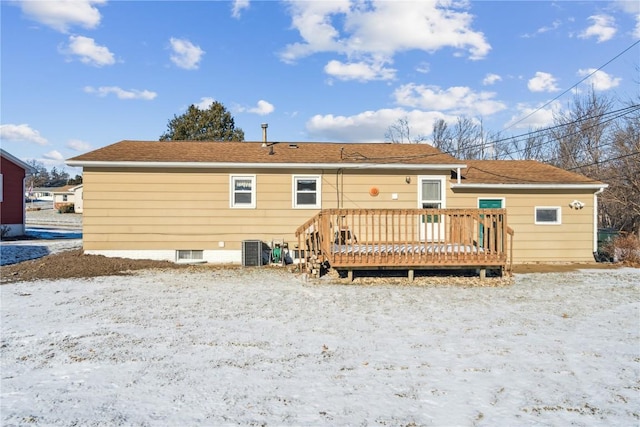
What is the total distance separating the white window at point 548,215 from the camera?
40.4ft

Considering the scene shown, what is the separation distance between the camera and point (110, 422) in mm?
2994

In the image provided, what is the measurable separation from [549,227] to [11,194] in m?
23.3

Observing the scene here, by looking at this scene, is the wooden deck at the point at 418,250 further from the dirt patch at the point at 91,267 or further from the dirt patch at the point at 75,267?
the dirt patch at the point at 75,267

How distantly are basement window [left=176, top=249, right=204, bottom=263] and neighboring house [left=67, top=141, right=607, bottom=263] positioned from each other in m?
0.03

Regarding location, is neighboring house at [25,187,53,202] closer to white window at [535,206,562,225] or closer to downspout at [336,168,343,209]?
downspout at [336,168,343,209]

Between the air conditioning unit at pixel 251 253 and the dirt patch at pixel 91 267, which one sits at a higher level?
the air conditioning unit at pixel 251 253

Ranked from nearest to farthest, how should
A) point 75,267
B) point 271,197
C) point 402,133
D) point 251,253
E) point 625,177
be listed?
point 75,267, point 251,253, point 271,197, point 625,177, point 402,133

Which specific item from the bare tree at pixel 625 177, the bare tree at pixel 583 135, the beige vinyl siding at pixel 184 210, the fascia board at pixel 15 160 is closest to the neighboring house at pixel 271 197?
the beige vinyl siding at pixel 184 210

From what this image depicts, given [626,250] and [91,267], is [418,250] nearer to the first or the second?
[626,250]

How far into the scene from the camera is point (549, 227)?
12.3 m

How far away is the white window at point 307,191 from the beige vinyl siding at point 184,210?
0.43 ft

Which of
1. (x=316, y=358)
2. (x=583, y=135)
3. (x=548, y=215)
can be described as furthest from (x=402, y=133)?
(x=316, y=358)

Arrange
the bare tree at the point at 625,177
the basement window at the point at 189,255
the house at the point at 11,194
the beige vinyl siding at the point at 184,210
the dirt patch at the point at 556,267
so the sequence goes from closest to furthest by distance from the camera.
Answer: the dirt patch at the point at 556,267, the beige vinyl siding at the point at 184,210, the basement window at the point at 189,255, the bare tree at the point at 625,177, the house at the point at 11,194

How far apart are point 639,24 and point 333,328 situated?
14.2 m
